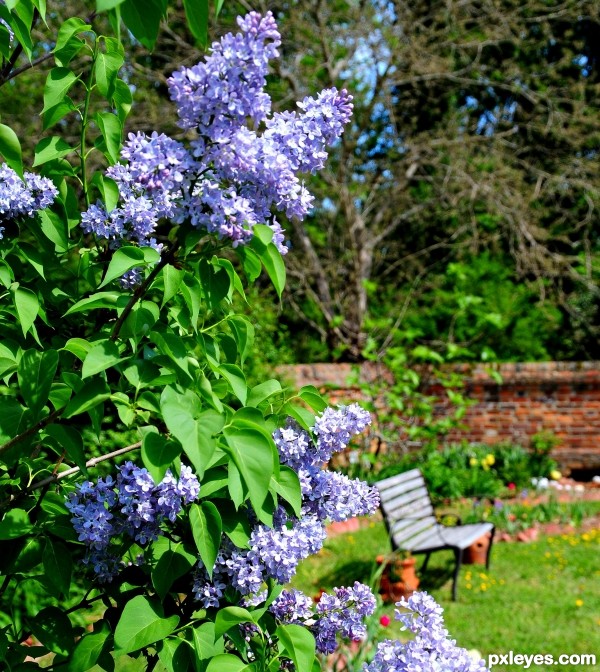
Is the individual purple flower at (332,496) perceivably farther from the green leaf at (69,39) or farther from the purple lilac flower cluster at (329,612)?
the green leaf at (69,39)

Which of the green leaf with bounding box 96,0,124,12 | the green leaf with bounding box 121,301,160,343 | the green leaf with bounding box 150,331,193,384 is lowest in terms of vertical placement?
the green leaf with bounding box 150,331,193,384

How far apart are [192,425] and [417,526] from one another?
5.22m

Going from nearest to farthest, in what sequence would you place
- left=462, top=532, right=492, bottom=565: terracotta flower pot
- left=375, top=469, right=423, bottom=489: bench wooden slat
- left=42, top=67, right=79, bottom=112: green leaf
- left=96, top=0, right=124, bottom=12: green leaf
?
left=96, top=0, right=124, bottom=12: green leaf
left=42, top=67, right=79, bottom=112: green leaf
left=375, top=469, right=423, bottom=489: bench wooden slat
left=462, top=532, right=492, bottom=565: terracotta flower pot

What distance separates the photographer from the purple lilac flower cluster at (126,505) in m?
1.40

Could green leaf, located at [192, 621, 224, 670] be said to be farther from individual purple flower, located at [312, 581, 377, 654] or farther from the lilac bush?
individual purple flower, located at [312, 581, 377, 654]

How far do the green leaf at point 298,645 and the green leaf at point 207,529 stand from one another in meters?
0.23

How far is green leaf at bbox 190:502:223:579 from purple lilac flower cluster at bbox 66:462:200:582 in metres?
0.03

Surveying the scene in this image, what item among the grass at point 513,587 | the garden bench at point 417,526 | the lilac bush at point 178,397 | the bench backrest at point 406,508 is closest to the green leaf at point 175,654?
the lilac bush at point 178,397

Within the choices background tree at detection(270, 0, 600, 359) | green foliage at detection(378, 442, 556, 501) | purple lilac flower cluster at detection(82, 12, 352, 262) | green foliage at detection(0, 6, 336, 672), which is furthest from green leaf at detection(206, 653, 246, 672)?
background tree at detection(270, 0, 600, 359)

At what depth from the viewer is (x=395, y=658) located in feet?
5.11

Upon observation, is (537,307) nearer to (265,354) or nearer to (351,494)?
(265,354)

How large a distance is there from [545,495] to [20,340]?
749 cm

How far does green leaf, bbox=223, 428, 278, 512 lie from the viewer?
3.88 ft

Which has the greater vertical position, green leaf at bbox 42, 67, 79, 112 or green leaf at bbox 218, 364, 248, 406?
green leaf at bbox 42, 67, 79, 112
